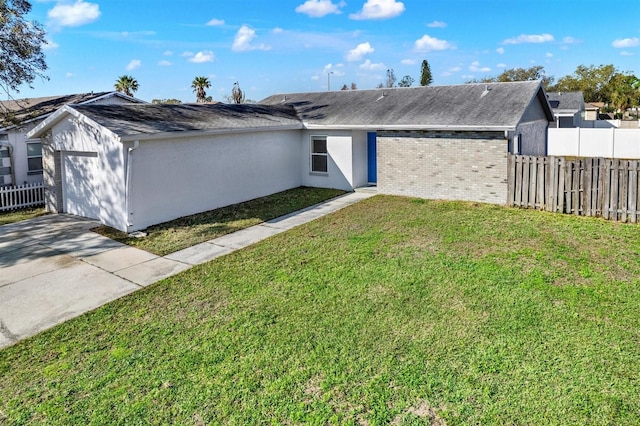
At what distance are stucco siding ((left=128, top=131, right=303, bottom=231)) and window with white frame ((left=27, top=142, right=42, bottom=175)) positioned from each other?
786 cm

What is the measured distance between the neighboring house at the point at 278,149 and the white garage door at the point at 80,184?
3 centimetres

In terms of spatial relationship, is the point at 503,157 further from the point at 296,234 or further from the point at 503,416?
the point at 503,416

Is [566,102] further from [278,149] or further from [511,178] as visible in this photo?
[278,149]

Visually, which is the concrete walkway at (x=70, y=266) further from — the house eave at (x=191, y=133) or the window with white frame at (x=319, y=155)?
the window with white frame at (x=319, y=155)

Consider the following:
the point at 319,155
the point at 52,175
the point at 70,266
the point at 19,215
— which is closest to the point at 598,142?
the point at 319,155

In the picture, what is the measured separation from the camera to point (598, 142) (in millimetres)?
27500

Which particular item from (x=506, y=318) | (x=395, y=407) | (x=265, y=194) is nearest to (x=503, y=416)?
(x=395, y=407)

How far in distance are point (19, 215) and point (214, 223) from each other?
6744 millimetres

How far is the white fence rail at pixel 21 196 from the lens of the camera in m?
14.9

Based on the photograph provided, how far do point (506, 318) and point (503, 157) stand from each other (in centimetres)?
826

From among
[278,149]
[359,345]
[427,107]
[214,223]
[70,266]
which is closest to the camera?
[359,345]

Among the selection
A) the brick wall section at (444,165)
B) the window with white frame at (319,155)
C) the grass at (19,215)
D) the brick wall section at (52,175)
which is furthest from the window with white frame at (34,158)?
the brick wall section at (444,165)

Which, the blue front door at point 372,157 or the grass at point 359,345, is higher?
the blue front door at point 372,157

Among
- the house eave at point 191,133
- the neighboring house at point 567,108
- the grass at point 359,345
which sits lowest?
the grass at point 359,345
